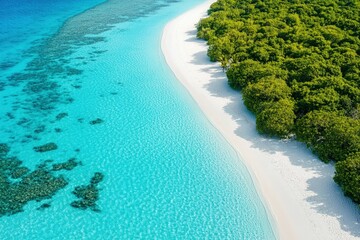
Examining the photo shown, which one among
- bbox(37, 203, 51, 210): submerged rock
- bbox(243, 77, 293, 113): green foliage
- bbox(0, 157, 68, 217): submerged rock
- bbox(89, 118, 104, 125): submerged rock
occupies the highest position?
bbox(243, 77, 293, 113): green foliage

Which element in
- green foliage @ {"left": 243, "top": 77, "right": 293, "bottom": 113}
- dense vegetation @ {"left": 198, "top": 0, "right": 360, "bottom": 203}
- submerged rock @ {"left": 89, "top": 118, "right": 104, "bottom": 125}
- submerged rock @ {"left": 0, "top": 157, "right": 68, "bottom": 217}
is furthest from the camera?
submerged rock @ {"left": 89, "top": 118, "right": 104, "bottom": 125}

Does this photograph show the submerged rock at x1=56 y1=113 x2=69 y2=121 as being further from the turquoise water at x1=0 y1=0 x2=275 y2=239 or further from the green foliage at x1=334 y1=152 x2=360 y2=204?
the green foliage at x1=334 y1=152 x2=360 y2=204

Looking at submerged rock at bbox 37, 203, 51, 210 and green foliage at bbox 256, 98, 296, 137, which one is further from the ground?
green foliage at bbox 256, 98, 296, 137

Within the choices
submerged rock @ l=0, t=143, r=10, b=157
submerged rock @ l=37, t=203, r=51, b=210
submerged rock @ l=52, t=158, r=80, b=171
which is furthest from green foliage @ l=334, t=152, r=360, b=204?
submerged rock @ l=0, t=143, r=10, b=157

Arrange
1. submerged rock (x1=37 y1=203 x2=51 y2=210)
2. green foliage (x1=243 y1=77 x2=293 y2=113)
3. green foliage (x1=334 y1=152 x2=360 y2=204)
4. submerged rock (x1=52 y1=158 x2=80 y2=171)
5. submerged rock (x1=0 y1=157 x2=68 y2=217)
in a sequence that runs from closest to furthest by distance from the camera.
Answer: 1. green foliage (x1=334 y1=152 x2=360 y2=204)
2. submerged rock (x1=37 y1=203 x2=51 y2=210)
3. submerged rock (x1=0 y1=157 x2=68 y2=217)
4. submerged rock (x1=52 y1=158 x2=80 y2=171)
5. green foliage (x1=243 y1=77 x2=293 y2=113)

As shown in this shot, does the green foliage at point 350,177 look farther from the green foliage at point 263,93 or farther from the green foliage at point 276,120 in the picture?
the green foliage at point 263,93

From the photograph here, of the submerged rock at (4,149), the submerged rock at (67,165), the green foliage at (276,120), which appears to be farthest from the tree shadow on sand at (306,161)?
the submerged rock at (4,149)

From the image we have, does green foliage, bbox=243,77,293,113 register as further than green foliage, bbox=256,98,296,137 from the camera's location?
Yes
